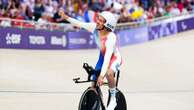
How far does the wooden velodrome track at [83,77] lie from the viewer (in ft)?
39.2

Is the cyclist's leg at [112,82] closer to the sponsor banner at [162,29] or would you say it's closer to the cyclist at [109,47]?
the cyclist at [109,47]

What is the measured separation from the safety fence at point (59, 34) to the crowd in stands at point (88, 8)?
0.27 m

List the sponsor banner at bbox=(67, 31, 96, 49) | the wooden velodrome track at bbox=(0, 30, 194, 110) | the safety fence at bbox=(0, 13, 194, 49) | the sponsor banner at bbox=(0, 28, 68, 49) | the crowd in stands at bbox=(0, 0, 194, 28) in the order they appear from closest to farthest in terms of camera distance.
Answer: the wooden velodrome track at bbox=(0, 30, 194, 110)
the sponsor banner at bbox=(0, 28, 68, 49)
the safety fence at bbox=(0, 13, 194, 49)
the crowd in stands at bbox=(0, 0, 194, 28)
the sponsor banner at bbox=(67, 31, 96, 49)

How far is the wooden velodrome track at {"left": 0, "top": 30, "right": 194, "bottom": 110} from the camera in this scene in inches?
471

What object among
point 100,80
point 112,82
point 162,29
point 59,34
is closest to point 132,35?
point 162,29

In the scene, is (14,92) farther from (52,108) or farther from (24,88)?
(52,108)

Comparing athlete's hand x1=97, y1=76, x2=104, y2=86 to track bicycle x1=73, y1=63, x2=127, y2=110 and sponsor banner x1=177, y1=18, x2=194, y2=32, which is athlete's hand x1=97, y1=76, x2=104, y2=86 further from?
sponsor banner x1=177, y1=18, x2=194, y2=32

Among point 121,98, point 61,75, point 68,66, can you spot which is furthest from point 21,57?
point 121,98

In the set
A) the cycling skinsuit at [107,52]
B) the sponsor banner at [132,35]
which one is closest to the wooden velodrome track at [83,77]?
the sponsor banner at [132,35]

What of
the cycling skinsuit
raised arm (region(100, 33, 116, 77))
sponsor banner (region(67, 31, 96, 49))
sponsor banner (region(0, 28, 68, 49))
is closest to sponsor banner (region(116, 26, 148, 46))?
sponsor banner (region(67, 31, 96, 49))

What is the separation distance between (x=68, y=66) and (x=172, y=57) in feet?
17.7

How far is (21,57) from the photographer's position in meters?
18.8

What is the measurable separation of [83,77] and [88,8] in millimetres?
7952

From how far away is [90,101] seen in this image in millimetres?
9117
